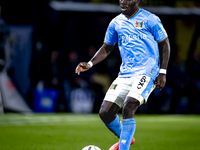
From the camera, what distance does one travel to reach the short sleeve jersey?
177 inches

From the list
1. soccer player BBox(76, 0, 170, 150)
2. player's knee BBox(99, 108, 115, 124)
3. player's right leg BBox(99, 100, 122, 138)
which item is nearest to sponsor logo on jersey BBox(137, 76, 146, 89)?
soccer player BBox(76, 0, 170, 150)

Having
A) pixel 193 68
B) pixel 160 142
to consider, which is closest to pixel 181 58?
pixel 193 68

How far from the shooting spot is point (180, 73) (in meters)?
14.7

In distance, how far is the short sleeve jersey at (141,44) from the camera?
177 inches

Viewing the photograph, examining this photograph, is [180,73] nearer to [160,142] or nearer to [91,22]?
[91,22]

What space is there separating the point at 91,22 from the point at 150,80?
11455 millimetres

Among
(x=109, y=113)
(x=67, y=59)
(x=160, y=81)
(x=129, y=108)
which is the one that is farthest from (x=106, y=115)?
(x=67, y=59)

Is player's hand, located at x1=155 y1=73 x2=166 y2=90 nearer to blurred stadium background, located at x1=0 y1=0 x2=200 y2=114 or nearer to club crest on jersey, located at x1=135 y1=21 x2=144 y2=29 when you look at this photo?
club crest on jersey, located at x1=135 y1=21 x2=144 y2=29

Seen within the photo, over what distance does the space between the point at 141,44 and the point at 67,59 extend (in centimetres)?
1000

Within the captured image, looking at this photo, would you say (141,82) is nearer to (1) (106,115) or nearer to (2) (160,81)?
(2) (160,81)

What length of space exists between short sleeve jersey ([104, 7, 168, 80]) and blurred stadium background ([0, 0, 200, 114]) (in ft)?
30.3

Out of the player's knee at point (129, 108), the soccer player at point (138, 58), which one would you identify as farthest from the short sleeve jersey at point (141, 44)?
the player's knee at point (129, 108)

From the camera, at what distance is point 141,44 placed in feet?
14.9

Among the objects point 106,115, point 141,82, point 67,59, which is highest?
point 141,82
